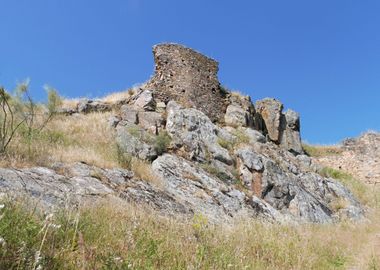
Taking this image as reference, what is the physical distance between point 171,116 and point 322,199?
6.80 m

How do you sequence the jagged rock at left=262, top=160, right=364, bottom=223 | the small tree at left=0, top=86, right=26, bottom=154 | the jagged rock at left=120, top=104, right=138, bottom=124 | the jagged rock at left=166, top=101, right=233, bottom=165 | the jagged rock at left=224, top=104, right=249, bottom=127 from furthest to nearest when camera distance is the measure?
the jagged rock at left=224, top=104, right=249, bottom=127 → the jagged rock at left=120, top=104, right=138, bottom=124 → the jagged rock at left=166, top=101, right=233, bottom=165 → the jagged rock at left=262, top=160, right=364, bottom=223 → the small tree at left=0, top=86, right=26, bottom=154

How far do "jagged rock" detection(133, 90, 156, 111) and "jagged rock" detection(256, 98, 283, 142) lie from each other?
6009mm

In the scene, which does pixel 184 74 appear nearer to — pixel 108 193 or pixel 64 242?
pixel 108 193

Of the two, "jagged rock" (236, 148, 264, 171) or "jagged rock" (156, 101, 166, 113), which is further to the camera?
"jagged rock" (156, 101, 166, 113)

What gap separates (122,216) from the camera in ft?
18.8

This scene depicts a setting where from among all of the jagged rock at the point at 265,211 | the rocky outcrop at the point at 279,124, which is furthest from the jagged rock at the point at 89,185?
the rocky outcrop at the point at 279,124

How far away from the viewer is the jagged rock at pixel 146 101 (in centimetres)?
1709

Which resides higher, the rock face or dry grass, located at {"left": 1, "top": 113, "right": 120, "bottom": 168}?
the rock face

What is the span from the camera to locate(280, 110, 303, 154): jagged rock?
2081 centimetres

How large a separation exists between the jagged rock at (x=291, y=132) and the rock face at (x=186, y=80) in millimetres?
3920

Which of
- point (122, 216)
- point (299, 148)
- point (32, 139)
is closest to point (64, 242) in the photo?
point (122, 216)

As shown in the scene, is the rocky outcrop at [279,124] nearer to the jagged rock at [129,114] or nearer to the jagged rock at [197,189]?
the jagged rock at [129,114]

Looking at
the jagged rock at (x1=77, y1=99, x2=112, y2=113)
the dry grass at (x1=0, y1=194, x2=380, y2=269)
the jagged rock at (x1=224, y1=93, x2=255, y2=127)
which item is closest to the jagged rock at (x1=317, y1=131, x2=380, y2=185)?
the jagged rock at (x1=224, y1=93, x2=255, y2=127)

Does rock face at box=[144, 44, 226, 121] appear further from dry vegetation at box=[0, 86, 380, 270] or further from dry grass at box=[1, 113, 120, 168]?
dry vegetation at box=[0, 86, 380, 270]
